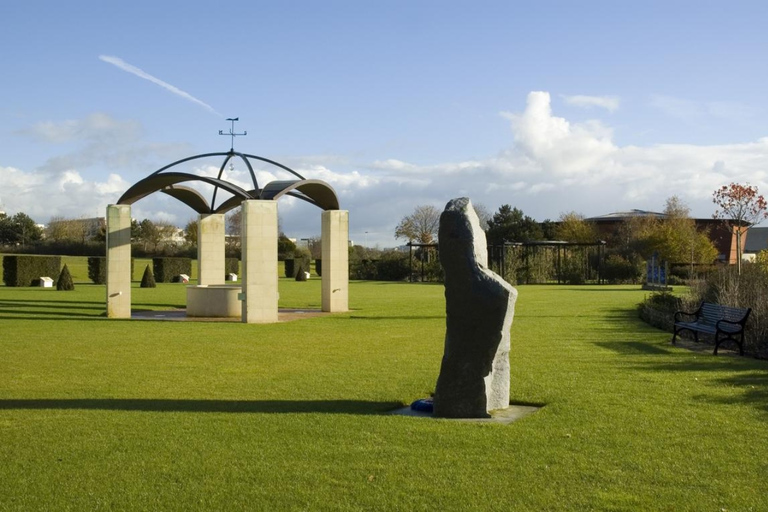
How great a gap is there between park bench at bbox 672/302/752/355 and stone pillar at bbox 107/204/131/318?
1393cm

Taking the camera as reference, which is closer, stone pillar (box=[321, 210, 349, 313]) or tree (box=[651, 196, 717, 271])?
stone pillar (box=[321, 210, 349, 313])

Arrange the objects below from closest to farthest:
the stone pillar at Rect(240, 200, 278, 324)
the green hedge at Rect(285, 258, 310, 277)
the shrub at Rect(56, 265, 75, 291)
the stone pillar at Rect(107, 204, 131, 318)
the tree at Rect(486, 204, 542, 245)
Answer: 1. the stone pillar at Rect(240, 200, 278, 324)
2. the stone pillar at Rect(107, 204, 131, 318)
3. the shrub at Rect(56, 265, 75, 291)
4. the green hedge at Rect(285, 258, 310, 277)
5. the tree at Rect(486, 204, 542, 245)

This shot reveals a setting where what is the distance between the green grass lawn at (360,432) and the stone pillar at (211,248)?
38.1 feet

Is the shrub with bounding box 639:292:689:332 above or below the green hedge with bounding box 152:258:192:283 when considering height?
below

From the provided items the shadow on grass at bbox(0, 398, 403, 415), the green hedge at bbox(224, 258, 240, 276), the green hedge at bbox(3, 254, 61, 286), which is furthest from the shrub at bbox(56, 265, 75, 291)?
the shadow on grass at bbox(0, 398, 403, 415)

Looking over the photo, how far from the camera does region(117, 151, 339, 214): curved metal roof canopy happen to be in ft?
65.4

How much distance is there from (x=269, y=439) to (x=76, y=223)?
8126 centimetres

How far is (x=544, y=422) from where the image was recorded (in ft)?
23.9

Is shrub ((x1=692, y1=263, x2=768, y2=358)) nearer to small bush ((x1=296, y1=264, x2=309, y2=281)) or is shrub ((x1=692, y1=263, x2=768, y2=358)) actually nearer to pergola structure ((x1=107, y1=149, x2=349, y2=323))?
pergola structure ((x1=107, y1=149, x2=349, y2=323))

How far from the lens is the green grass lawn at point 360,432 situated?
16.9ft

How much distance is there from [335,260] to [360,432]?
16.7 meters

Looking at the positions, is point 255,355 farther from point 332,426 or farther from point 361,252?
point 361,252

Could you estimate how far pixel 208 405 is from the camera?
8172mm

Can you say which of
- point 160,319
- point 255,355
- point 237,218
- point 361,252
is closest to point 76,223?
point 237,218
